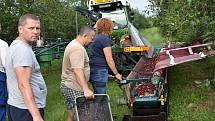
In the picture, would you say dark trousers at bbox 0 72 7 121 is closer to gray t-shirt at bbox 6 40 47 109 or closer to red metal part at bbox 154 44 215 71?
gray t-shirt at bbox 6 40 47 109

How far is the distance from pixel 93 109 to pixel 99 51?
1500mm

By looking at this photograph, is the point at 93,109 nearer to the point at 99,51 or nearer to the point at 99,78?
the point at 99,78

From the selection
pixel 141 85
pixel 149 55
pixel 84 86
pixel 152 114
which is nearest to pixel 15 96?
pixel 84 86

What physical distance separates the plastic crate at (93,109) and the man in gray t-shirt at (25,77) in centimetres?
118

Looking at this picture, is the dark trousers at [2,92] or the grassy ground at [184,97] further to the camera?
the grassy ground at [184,97]

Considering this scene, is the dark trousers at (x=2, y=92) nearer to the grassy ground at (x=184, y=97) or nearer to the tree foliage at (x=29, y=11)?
the grassy ground at (x=184, y=97)

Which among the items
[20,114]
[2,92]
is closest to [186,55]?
[2,92]

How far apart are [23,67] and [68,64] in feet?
6.72

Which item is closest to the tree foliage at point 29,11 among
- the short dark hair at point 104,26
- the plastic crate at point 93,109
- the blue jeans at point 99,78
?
the short dark hair at point 104,26

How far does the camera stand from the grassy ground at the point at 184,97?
7855mm

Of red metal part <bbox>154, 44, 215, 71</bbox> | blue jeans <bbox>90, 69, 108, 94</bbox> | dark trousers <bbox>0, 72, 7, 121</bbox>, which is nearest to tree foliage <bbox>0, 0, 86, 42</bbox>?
red metal part <bbox>154, 44, 215, 71</bbox>

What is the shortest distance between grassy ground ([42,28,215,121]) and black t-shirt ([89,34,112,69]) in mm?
1354

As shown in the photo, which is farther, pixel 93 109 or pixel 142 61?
pixel 142 61

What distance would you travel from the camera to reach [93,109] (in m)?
5.38
